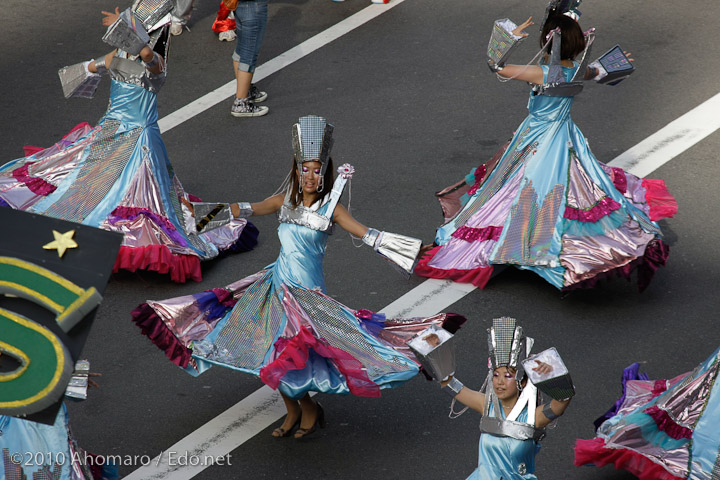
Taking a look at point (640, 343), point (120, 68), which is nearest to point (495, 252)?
point (640, 343)

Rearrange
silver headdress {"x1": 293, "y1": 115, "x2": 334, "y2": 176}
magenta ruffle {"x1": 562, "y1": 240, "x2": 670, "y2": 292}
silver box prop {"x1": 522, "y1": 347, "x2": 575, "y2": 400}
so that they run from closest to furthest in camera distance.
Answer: silver box prop {"x1": 522, "y1": 347, "x2": 575, "y2": 400} → silver headdress {"x1": 293, "y1": 115, "x2": 334, "y2": 176} → magenta ruffle {"x1": 562, "y1": 240, "x2": 670, "y2": 292}

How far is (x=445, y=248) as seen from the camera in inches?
313

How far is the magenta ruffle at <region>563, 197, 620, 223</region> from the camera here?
25.1 ft

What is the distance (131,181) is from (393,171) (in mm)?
2471

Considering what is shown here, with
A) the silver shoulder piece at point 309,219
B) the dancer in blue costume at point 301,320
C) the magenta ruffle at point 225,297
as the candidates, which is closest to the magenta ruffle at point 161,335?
the dancer in blue costume at point 301,320

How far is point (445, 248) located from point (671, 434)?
2.68 m

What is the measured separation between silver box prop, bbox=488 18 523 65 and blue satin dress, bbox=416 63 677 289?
1.12 ft

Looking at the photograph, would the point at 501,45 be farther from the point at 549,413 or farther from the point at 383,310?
the point at 549,413

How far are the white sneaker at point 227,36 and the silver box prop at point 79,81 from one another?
341 cm

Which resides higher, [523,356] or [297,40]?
[523,356]

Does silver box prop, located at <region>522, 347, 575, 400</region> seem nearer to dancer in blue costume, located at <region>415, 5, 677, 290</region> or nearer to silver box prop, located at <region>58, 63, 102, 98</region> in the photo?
dancer in blue costume, located at <region>415, 5, 677, 290</region>

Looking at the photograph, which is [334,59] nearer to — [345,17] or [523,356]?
[345,17]

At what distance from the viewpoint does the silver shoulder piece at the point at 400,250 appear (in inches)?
240

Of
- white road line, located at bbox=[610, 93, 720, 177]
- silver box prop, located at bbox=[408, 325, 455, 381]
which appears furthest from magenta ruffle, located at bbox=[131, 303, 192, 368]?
white road line, located at bbox=[610, 93, 720, 177]
